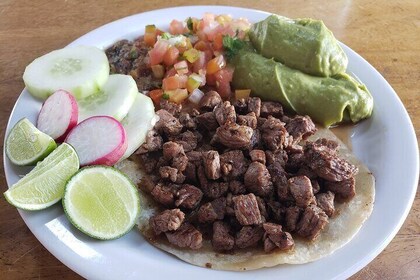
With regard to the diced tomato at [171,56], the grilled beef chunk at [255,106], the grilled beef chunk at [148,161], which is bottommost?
the grilled beef chunk at [148,161]

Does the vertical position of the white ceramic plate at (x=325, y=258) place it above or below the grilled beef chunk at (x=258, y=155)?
below

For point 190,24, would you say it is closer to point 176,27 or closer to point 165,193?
point 176,27

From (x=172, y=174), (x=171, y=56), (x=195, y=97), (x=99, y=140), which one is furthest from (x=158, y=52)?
(x=172, y=174)

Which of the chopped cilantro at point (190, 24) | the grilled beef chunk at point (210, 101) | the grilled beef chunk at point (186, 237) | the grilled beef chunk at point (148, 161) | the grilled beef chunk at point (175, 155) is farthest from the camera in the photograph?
the chopped cilantro at point (190, 24)

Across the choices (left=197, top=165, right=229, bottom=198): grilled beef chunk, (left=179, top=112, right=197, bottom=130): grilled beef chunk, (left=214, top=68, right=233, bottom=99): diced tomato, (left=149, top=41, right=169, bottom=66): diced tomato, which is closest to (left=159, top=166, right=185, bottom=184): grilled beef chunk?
(left=197, top=165, right=229, bottom=198): grilled beef chunk

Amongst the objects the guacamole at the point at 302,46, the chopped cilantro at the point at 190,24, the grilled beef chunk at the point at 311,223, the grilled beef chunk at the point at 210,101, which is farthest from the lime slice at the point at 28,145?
the guacamole at the point at 302,46

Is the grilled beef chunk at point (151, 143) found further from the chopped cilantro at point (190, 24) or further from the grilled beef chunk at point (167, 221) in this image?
the chopped cilantro at point (190, 24)

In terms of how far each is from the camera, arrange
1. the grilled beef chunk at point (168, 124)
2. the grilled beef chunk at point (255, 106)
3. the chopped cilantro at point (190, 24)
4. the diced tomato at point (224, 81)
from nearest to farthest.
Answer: the grilled beef chunk at point (168, 124) < the grilled beef chunk at point (255, 106) < the diced tomato at point (224, 81) < the chopped cilantro at point (190, 24)
